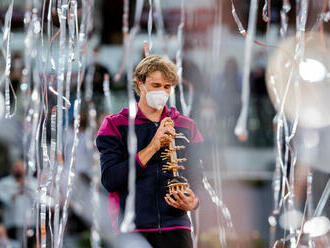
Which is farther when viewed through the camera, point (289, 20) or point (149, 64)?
point (289, 20)

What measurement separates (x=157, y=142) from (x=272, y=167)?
1317 mm

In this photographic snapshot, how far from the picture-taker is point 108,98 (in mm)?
1388

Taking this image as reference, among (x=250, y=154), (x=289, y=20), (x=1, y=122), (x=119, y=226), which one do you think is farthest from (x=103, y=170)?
(x=250, y=154)

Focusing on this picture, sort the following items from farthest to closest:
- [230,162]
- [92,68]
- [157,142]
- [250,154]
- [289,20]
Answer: [250,154] → [230,162] → [289,20] → [92,68] → [157,142]

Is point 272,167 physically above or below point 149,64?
below

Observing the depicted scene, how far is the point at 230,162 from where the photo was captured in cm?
189

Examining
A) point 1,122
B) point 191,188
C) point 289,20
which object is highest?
point 289,20

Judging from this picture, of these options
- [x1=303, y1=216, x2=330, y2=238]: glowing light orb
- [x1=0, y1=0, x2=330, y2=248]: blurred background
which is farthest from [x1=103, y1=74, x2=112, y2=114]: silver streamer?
[x1=303, y1=216, x2=330, y2=238]: glowing light orb

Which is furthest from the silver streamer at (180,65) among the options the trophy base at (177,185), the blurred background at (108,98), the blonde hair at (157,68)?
the trophy base at (177,185)

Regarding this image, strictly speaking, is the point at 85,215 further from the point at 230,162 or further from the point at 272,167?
the point at 272,167

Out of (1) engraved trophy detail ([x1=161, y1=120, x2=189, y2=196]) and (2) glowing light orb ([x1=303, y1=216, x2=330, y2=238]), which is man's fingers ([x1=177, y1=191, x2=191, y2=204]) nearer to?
(1) engraved trophy detail ([x1=161, y1=120, x2=189, y2=196])

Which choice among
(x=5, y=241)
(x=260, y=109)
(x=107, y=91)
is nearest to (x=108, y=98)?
(x=107, y=91)

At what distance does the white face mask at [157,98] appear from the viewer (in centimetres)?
111

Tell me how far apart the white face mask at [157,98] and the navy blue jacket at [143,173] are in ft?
0.14
